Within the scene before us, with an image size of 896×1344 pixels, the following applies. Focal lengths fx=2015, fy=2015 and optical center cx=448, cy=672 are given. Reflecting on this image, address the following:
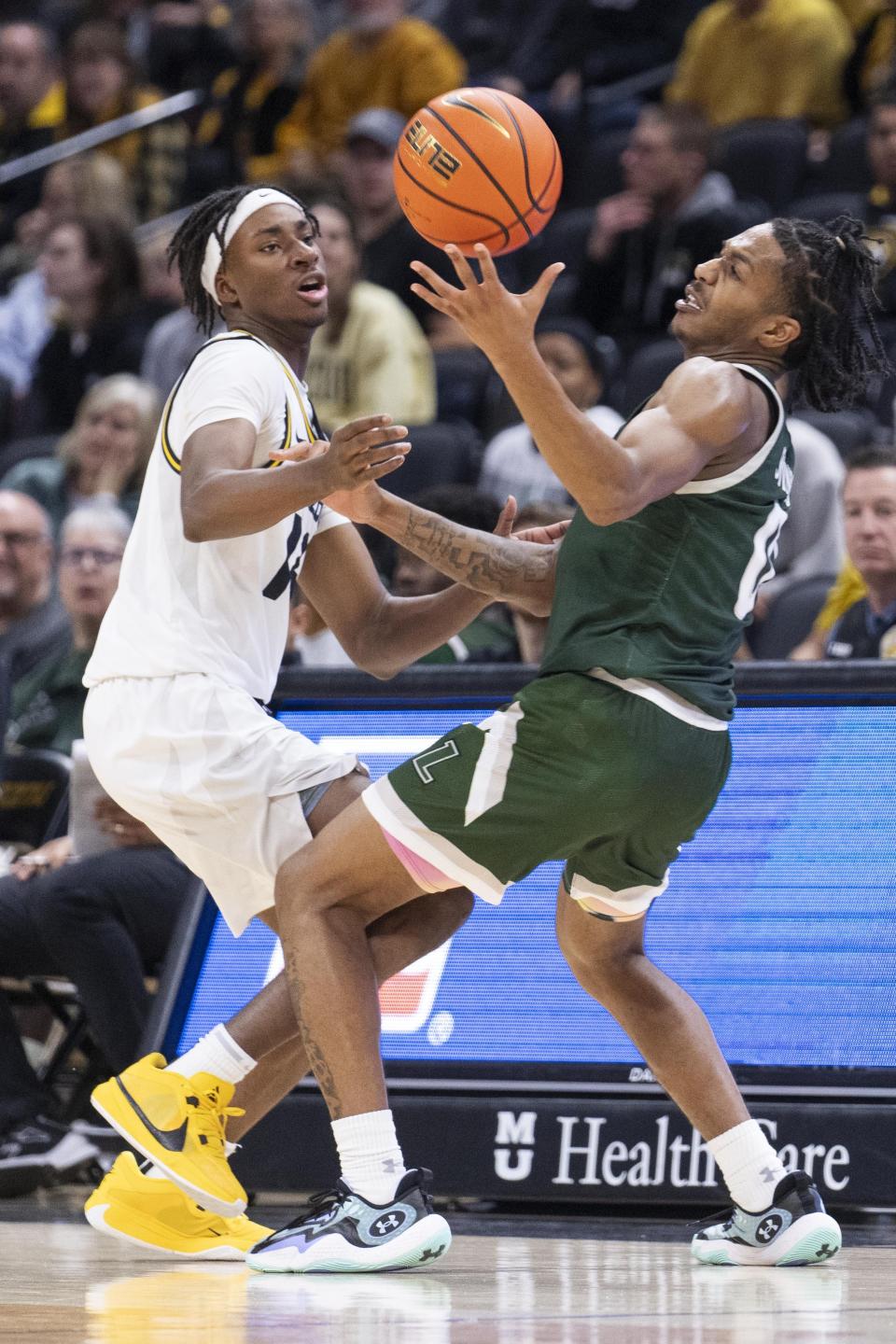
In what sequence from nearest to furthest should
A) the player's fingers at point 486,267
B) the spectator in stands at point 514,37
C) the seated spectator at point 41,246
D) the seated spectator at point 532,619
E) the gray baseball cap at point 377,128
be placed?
the player's fingers at point 486,267, the seated spectator at point 532,619, the gray baseball cap at point 377,128, the seated spectator at point 41,246, the spectator in stands at point 514,37

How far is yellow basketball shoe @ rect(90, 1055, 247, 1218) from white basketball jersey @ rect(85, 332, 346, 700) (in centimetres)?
78

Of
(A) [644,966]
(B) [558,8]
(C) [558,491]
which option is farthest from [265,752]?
(B) [558,8]

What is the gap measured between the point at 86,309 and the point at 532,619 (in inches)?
212

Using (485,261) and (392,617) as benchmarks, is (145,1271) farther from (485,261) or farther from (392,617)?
(485,261)

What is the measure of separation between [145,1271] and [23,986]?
271 cm

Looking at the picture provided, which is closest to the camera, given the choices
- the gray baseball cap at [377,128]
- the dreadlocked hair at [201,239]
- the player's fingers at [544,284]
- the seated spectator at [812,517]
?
the player's fingers at [544,284]

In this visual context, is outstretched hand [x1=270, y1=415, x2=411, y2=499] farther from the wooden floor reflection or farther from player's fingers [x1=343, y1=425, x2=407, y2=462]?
the wooden floor reflection

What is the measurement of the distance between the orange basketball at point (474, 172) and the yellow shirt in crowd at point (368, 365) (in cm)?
422

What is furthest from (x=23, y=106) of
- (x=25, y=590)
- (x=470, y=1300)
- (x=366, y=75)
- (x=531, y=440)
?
(x=470, y=1300)

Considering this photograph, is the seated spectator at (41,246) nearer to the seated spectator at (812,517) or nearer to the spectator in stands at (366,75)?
the spectator in stands at (366,75)

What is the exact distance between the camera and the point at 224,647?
13.0 ft

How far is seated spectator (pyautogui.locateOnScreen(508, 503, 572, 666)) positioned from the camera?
5836 mm

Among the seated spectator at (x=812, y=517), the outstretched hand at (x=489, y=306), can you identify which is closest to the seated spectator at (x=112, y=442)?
the seated spectator at (x=812, y=517)

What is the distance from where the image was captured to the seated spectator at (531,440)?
752 centimetres
